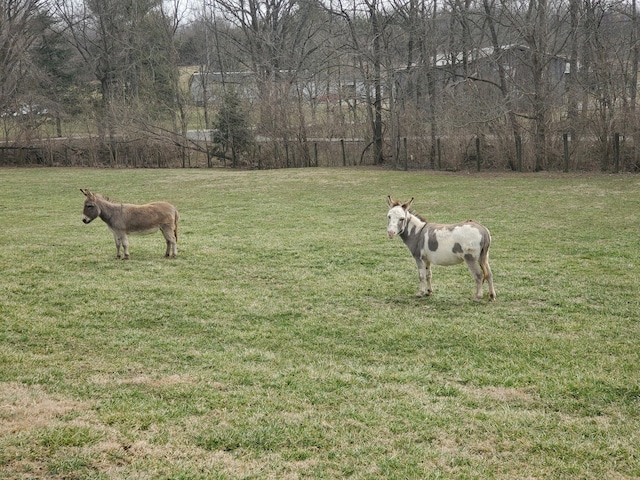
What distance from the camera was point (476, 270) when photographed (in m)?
9.62

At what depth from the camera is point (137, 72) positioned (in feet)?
180

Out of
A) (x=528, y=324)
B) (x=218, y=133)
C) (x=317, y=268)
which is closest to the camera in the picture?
(x=528, y=324)

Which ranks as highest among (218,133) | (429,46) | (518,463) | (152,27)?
(152,27)

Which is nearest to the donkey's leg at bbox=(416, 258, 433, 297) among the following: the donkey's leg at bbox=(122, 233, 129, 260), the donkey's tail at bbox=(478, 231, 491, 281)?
the donkey's tail at bbox=(478, 231, 491, 281)

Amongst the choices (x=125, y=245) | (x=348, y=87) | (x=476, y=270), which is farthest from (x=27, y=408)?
(x=348, y=87)

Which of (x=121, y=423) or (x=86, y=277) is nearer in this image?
(x=121, y=423)

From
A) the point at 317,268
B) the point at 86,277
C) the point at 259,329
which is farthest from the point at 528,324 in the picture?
the point at 86,277

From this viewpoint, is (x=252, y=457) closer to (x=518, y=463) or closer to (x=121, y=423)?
(x=121, y=423)

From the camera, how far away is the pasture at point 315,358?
17.2ft

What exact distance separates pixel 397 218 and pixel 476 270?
1.32 m

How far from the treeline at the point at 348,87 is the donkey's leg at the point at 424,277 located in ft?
64.9

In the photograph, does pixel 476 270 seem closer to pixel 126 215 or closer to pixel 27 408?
pixel 27 408

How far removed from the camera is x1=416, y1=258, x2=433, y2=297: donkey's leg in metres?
9.99

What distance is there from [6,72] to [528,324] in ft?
145
